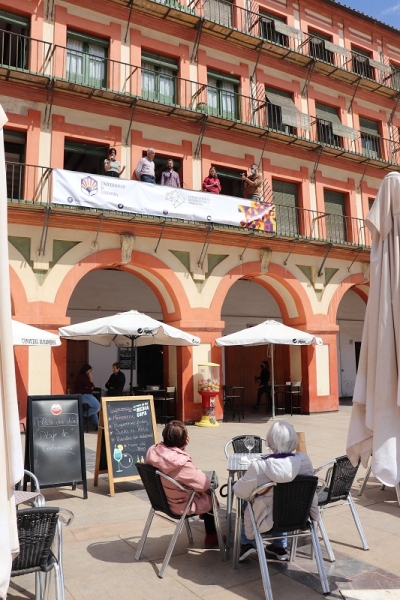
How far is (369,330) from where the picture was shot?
3873 millimetres

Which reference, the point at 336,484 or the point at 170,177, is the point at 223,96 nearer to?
the point at 170,177

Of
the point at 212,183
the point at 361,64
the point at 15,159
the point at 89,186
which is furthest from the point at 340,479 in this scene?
the point at 361,64

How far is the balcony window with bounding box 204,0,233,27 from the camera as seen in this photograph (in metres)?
15.7

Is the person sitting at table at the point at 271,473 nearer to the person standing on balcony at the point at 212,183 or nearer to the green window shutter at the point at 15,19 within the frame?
the person standing on balcony at the point at 212,183

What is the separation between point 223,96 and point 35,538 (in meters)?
14.9

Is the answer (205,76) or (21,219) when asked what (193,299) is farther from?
(205,76)

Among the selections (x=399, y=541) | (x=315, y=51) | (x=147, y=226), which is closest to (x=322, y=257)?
(x=147, y=226)

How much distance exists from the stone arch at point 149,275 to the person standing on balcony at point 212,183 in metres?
2.62

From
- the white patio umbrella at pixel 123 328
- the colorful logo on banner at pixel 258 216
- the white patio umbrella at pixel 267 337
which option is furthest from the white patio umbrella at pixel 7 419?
the colorful logo on banner at pixel 258 216

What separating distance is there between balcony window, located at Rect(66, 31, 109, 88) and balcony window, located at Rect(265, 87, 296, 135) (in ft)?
18.2

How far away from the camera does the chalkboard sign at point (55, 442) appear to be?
596 centimetres

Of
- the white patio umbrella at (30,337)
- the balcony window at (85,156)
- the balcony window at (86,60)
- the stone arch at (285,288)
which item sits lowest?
the white patio umbrella at (30,337)

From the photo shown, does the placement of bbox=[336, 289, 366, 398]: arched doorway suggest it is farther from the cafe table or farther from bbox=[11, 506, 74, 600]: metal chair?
bbox=[11, 506, 74, 600]: metal chair

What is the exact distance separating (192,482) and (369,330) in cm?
194
